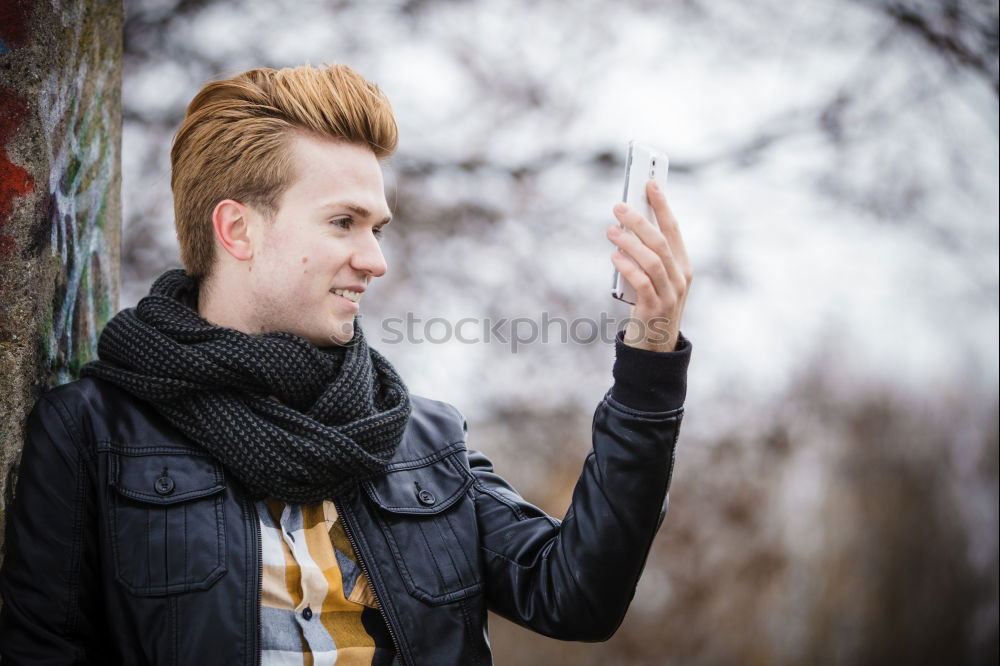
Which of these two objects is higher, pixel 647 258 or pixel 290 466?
pixel 647 258

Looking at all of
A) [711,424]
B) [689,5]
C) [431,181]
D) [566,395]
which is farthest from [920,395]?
[431,181]

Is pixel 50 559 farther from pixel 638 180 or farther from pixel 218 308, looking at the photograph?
pixel 638 180

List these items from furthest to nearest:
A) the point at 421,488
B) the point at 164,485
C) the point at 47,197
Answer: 1. the point at 421,488
2. the point at 47,197
3. the point at 164,485

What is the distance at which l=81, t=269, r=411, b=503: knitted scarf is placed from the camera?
5.35 ft

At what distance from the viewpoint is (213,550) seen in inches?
62.2

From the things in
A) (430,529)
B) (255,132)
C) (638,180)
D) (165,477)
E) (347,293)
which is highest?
(255,132)

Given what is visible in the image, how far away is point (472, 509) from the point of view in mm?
1930

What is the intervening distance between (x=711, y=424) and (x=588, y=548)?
9.01 ft

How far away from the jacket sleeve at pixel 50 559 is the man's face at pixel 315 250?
1.62ft

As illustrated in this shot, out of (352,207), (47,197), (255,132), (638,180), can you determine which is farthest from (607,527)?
(47,197)

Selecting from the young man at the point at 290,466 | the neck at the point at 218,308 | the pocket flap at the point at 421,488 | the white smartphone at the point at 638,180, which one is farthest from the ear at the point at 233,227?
the white smartphone at the point at 638,180

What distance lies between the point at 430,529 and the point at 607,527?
0.42m

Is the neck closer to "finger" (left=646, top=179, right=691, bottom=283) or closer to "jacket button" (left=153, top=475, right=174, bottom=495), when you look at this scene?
"jacket button" (left=153, top=475, right=174, bottom=495)

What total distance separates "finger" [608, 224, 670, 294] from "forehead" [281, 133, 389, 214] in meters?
0.65
